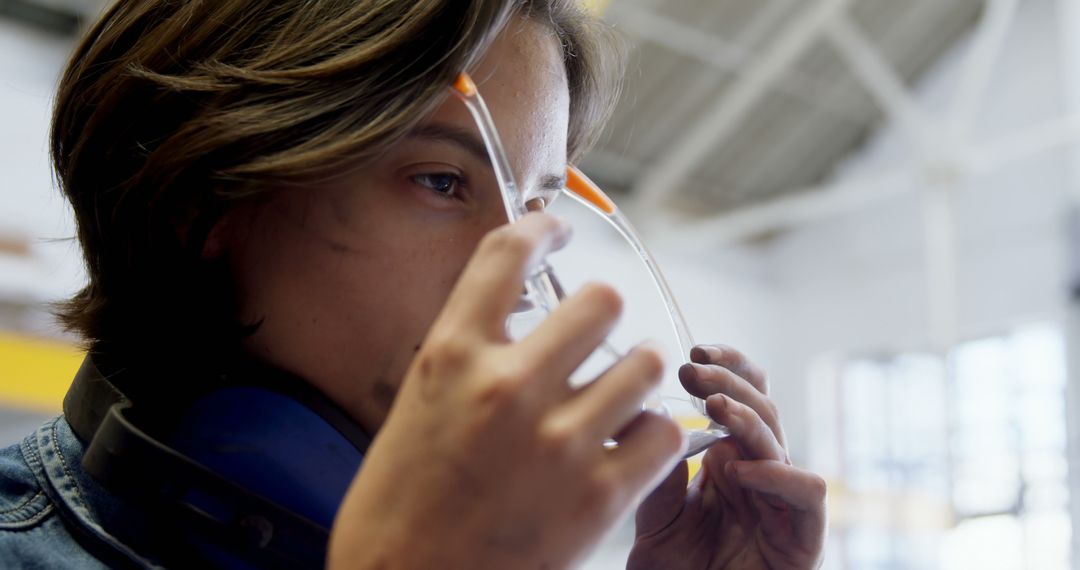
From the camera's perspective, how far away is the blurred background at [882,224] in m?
7.90

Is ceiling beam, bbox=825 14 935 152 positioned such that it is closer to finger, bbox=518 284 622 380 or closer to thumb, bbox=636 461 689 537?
thumb, bbox=636 461 689 537

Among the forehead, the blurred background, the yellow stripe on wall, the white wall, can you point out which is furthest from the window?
the forehead

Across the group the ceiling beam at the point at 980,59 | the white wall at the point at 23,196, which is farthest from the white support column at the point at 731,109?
the white wall at the point at 23,196

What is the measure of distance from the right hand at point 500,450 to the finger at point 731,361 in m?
0.50

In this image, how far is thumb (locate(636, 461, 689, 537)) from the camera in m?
1.12

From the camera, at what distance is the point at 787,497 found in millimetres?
1054

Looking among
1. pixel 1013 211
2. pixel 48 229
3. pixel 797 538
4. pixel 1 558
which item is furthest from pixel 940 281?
pixel 1 558

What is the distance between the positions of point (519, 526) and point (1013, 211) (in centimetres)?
947

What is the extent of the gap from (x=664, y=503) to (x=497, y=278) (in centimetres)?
61

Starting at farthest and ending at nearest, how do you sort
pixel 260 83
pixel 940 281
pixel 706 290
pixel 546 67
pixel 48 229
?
1. pixel 706 290
2. pixel 940 281
3. pixel 48 229
4. pixel 546 67
5. pixel 260 83

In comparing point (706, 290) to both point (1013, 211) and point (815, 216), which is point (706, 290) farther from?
point (1013, 211)

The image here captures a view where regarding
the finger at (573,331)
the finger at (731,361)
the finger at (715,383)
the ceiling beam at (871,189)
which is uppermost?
the ceiling beam at (871,189)

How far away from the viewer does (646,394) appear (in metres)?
A: 0.57

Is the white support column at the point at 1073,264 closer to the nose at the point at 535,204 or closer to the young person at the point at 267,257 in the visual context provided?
the nose at the point at 535,204
